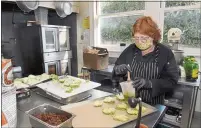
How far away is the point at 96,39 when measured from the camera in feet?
12.4

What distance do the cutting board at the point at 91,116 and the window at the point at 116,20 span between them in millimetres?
2307

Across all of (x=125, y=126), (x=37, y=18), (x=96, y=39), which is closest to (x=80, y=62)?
(x=96, y=39)

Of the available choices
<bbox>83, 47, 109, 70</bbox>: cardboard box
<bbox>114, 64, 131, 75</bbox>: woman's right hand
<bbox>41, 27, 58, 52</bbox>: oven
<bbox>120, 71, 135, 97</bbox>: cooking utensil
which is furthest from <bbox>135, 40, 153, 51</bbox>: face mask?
<bbox>41, 27, 58, 52</bbox>: oven

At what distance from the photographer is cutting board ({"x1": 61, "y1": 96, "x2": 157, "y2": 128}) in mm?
1038

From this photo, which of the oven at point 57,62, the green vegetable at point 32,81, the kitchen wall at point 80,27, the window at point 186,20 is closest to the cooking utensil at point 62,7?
the kitchen wall at point 80,27

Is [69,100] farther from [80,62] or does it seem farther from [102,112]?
[80,62]

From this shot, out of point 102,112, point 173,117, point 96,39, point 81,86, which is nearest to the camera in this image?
point 102,112

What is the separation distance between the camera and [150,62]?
167 cm

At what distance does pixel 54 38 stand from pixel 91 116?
2.41 meters

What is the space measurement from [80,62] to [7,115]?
3.38 meters

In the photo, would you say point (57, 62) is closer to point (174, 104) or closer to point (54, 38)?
point (54, 38)

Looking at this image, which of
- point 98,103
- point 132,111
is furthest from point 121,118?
point 98,103

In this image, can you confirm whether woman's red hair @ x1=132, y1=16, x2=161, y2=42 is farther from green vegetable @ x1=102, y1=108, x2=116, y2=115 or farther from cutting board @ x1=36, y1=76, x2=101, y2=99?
green vegetable @ x1=102, y1=108, x2=116, y2=115

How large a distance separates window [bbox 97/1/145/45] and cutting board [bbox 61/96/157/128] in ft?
7.57
